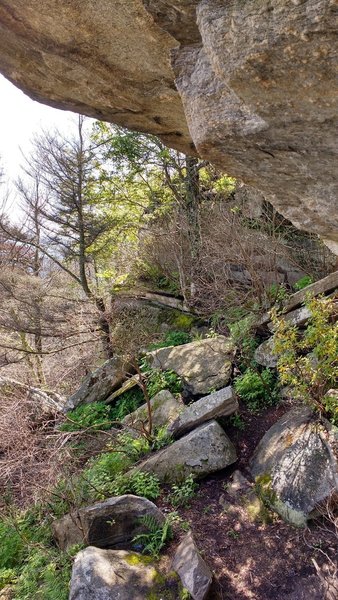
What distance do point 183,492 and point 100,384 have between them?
4.37 m

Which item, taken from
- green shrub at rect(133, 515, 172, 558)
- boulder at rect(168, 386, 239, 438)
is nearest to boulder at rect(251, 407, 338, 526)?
boulder at rect(168, 386, 239, 438)

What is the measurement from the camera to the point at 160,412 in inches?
255

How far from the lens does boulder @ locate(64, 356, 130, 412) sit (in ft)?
28.1

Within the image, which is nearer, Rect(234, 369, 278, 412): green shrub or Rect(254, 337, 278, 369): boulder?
Rect(234, 369, 278, 412): green shrub

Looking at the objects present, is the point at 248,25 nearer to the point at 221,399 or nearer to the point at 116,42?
the point at 116,42

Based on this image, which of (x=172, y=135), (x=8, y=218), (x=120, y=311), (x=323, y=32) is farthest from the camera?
(x=8, y=218)

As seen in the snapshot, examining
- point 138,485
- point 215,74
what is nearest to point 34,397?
point 138,485

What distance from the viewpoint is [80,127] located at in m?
11.1

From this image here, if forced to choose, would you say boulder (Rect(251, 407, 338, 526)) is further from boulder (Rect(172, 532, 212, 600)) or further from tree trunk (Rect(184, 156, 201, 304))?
tree trunk (Rect(184, 156, 201, 304))

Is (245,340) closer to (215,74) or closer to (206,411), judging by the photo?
(206,411)

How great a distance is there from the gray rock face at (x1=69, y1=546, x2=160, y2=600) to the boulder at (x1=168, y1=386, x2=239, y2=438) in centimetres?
194

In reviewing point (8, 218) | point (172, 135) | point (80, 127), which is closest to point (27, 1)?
point (172, 135)

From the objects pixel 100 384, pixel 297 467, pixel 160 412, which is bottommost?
pixel 297 467

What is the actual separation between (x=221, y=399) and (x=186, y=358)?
5.77 ft
